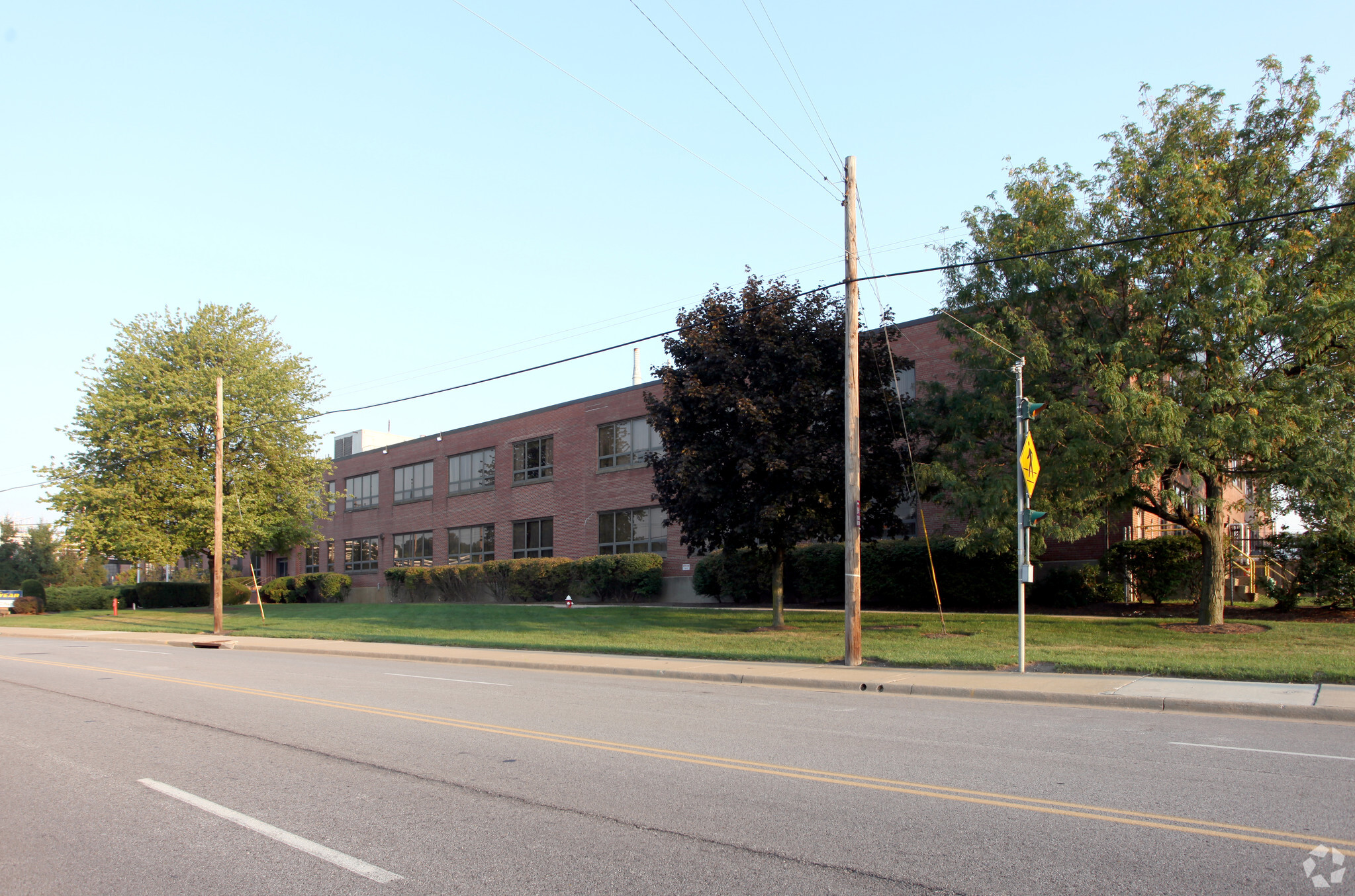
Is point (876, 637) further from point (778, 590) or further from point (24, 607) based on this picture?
point (24, 607)

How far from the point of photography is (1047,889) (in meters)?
4.59

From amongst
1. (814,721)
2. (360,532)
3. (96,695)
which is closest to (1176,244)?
(814,721)

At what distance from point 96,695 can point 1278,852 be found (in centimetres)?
1413

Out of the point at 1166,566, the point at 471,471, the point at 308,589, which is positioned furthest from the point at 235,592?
the point at 1166,566

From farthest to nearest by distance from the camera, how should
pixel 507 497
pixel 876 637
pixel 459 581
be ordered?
pixel 507 497
pixel 459 581
pixel 876 637

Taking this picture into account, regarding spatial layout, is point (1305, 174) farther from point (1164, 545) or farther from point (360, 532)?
point (360, 532)

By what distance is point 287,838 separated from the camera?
5.66 meters

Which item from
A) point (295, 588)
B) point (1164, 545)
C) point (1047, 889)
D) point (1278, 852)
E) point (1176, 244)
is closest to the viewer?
point (1047, 889)

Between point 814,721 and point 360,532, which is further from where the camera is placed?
point 360,532

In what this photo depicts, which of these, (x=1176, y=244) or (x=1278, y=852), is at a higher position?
(x=1176, y=244)

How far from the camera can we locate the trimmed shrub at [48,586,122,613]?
51.1 m

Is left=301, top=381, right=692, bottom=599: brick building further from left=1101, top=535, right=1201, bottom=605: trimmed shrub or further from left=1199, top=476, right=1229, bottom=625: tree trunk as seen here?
left=1199, top=476, right=1229, bottom=625: tree trunk

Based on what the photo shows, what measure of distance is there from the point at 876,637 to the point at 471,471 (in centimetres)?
3123

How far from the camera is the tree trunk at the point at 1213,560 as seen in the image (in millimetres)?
19547
